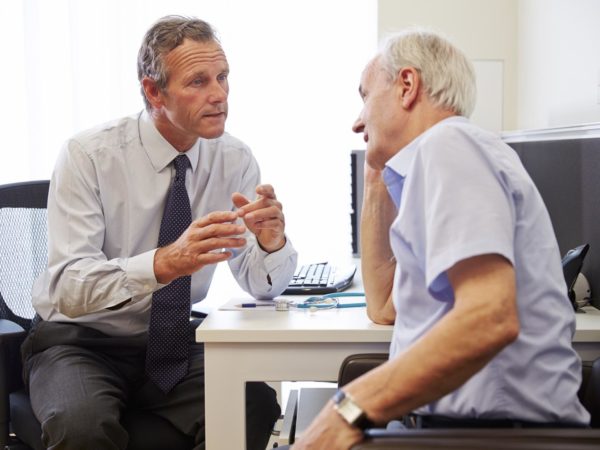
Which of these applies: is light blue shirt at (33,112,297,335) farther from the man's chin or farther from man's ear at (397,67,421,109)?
man's ear at (397,67,421,109)

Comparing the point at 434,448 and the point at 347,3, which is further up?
the point at 347,3

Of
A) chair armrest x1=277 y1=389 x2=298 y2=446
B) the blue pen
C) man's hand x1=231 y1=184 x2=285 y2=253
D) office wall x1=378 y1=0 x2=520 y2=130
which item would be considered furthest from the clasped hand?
office wall x1=378 y1=0 x2=520 y2=130

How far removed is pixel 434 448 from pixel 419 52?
0.65 metres

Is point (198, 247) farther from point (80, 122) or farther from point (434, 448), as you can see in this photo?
point (80, 122)

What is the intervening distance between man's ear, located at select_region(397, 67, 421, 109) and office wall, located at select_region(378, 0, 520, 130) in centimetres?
186

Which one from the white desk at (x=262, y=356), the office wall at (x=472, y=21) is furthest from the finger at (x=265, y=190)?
the office wall at (x=472, y=21)

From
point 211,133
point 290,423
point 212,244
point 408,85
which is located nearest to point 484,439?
point 408,85

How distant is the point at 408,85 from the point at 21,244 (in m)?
1.20

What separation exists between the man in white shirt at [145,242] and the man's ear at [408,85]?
0.52m

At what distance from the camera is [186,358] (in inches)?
73.5

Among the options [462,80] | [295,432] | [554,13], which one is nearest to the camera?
[462,80]

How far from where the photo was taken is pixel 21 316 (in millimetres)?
2031

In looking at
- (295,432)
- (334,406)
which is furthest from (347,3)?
(334,406)

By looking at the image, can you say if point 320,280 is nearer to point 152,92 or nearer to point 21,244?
point 152,92
